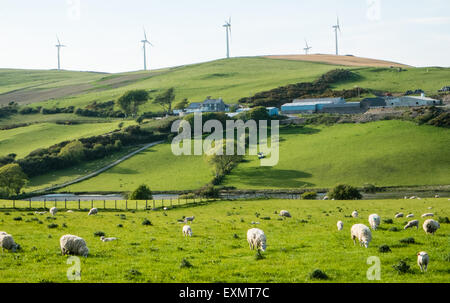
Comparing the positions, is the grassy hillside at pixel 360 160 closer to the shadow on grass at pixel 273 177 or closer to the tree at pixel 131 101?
the shadow on grass at pixel 273 177

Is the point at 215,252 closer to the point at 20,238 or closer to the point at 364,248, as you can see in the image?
the point at 364,248

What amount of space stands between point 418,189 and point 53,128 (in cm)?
11175

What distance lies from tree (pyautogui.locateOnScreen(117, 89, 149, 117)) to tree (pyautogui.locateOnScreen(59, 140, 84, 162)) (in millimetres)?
59368

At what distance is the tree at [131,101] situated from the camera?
575 feet

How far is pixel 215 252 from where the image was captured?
23578mm

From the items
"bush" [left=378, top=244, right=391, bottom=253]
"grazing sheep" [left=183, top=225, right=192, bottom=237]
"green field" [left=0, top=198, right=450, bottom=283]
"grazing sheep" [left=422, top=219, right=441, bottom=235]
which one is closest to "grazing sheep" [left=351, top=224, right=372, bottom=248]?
"green field" [left=0, top=198, right=450, bottom=283]

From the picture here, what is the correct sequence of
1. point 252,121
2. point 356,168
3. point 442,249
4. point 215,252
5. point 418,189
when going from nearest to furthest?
1. point 442,249
2. point 215,252
3. point 418,189
4. point 356,168
5. point 252,121

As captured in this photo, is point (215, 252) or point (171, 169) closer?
point (215, 252)

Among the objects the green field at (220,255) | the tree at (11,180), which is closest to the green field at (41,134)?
the tree at (11,180)

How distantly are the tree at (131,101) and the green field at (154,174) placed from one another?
56757 millimetres

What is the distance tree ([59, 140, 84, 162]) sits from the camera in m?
113
